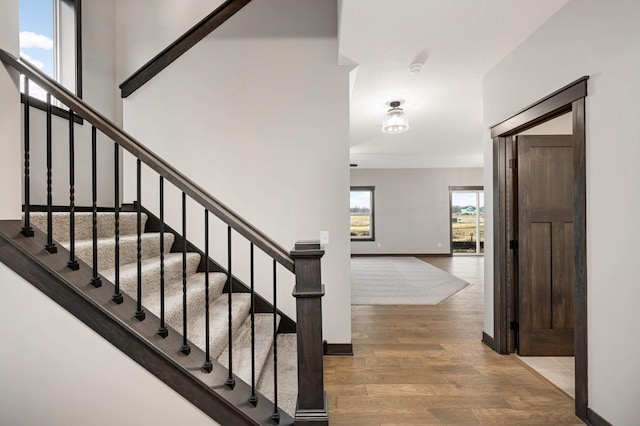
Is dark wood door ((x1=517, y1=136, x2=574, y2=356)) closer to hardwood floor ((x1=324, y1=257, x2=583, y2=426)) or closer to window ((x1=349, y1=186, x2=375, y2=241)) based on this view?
hardwood floor ((x1=324, y1=257, x2=583, y2=426))

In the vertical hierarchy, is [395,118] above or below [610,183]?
above

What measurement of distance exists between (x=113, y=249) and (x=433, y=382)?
2389mm

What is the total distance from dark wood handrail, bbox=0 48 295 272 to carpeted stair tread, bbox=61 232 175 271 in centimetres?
77

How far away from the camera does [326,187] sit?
2830mm

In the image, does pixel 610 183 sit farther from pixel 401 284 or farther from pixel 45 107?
pixel 401 284

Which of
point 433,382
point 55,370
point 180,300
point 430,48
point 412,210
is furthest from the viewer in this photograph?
point 412,210

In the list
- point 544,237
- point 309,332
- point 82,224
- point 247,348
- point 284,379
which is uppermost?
point 82,224

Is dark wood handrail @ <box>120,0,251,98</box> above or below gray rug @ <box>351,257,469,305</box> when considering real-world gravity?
above

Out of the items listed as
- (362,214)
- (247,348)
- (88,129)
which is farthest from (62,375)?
(362,214)

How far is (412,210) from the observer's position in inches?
374

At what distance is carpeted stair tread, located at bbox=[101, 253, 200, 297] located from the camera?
1.81 m

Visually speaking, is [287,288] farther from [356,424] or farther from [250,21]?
[250,21]

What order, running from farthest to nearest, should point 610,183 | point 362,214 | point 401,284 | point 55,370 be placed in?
point 362,214, point 401,284, point 610,183, point 55,370

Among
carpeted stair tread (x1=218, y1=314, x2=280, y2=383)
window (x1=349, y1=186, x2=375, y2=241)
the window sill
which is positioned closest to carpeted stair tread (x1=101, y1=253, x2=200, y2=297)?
carpeted stair tread (x1=218, y1=314, x2=280, y2=383)
